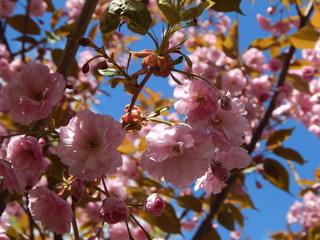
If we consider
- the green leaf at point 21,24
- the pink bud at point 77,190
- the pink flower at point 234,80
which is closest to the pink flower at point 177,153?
the pink bud at point 77,190

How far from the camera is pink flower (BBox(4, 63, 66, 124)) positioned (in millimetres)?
812

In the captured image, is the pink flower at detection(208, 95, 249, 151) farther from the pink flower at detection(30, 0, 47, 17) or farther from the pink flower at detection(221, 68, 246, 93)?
the pink flower at detection(30, 0, 47, 17)

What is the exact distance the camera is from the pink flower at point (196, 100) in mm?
765

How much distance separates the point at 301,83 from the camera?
222 centimetres

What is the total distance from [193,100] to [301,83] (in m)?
1.62

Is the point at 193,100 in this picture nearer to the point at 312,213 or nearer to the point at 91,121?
the point at 91,121

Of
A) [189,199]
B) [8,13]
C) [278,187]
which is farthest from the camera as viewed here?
[8,13]

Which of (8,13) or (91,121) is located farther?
(8,13)

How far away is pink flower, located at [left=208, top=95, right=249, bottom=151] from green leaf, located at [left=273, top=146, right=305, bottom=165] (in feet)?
3.90

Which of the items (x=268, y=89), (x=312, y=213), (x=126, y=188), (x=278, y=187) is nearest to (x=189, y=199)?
(x=278, y=187)

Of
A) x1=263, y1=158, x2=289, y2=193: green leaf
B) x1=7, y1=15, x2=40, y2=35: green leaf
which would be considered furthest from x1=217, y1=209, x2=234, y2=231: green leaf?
x1=7, y1=15, x2=40, y2=35: green leaf

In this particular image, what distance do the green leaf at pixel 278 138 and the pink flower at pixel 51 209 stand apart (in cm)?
139

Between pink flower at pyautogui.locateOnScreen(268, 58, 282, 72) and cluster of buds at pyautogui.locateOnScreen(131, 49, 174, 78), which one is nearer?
cluster of buds at pyautogui.locateOnScreen(131, 49, 174, 78)

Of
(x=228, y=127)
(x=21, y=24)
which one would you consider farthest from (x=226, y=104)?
(x=21, y=24)
